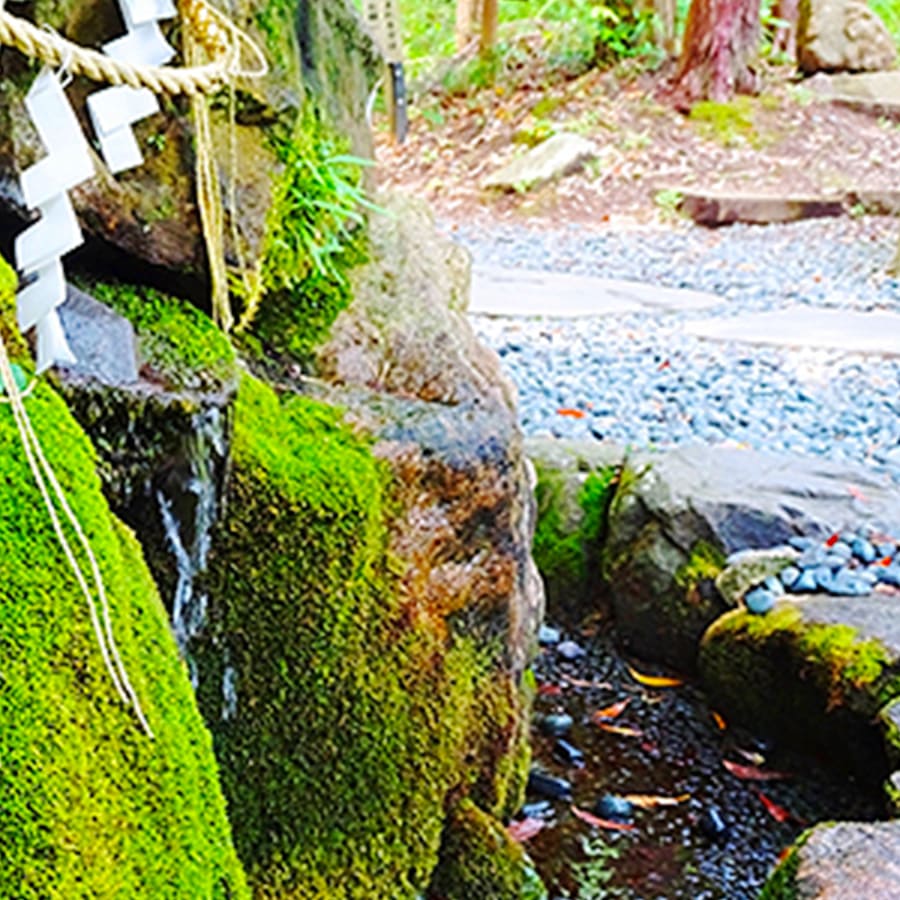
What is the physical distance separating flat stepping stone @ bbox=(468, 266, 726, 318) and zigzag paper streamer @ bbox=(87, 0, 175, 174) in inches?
191

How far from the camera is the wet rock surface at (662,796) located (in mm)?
2672

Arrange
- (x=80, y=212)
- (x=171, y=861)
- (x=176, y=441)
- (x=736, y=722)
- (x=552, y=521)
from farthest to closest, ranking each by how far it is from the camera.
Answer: (x=552, y=521)
(x=736, y=722)
(x=80, y=212)
(x=176, y=441)
(x=171, y=861)

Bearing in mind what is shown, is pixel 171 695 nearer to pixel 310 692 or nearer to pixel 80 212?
pixel 310 692

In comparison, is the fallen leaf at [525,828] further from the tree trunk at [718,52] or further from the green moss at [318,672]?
the tree trunk at [718,52]

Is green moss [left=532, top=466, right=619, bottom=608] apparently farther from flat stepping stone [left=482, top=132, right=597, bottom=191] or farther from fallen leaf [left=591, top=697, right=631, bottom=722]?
flat stepping stone [left=482, top=132, right=597, bottom=191]

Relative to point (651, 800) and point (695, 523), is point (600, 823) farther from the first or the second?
point (695, 523)

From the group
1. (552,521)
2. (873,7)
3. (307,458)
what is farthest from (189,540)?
(873,7)

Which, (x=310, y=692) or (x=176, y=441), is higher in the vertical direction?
(x=176, y=441)

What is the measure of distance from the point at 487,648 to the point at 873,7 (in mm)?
15772

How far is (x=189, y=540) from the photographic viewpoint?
5.73ft

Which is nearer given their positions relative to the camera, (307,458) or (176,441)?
(176,441)

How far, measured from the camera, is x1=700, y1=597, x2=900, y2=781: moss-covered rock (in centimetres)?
294

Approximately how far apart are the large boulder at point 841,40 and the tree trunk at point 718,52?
118cm

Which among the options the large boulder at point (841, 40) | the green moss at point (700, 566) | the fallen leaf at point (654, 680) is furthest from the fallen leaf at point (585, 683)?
the large boulder at point (841, 40)
